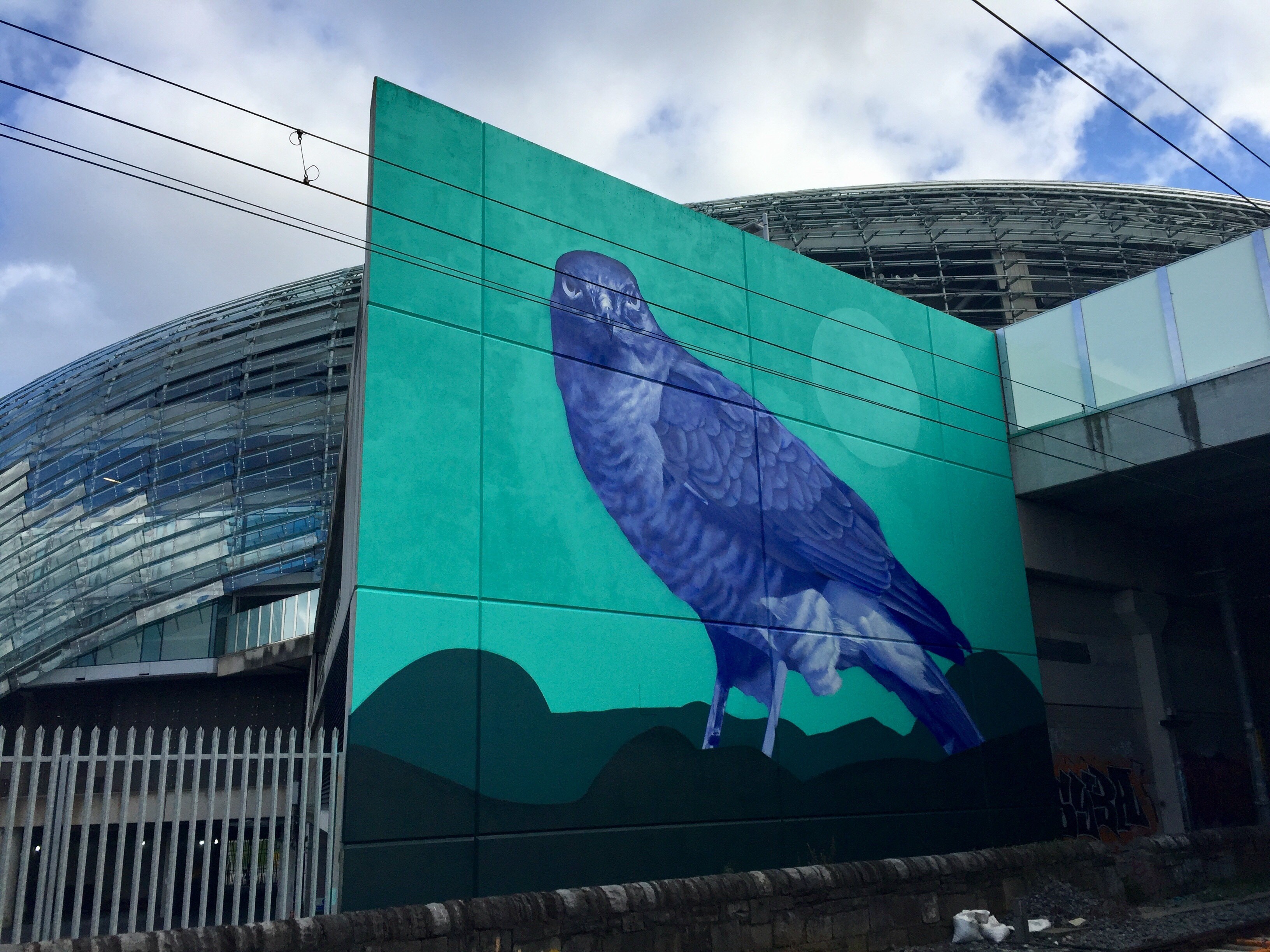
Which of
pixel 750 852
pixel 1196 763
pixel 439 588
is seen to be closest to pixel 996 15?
pixel 439 588

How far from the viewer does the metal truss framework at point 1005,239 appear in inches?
1340

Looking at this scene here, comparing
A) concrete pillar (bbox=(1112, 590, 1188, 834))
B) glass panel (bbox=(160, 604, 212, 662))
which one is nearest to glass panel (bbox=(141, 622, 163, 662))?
glass panel (bbox=(160, 604, 212, 662))

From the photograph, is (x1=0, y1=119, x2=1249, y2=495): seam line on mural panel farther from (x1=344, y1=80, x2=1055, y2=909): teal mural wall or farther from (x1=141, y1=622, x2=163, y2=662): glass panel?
(x1=141, y1=622, x2=163, y2=662): glass panel

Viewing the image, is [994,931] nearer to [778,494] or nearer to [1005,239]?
[778,494]

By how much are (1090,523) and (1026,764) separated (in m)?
5.72

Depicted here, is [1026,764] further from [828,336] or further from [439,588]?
[439,588]

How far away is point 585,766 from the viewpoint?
11.5 meters

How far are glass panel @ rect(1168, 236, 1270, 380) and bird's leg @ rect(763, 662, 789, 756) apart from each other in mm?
9112

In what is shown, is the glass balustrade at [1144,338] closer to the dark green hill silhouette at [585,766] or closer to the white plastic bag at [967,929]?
the dark green hill silhouette at [585,766]

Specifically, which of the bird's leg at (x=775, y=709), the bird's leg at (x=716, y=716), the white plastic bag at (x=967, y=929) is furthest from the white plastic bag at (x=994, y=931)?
the bird's leg at (x=716, y=716)

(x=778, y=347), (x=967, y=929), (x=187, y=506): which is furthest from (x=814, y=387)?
(x=187, y=506)

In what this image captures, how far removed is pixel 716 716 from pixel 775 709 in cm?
105

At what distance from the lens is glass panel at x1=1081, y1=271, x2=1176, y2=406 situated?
17.2 m

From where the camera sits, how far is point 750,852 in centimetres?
1270
